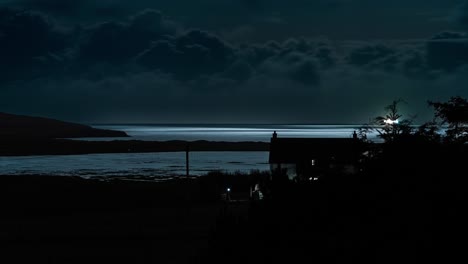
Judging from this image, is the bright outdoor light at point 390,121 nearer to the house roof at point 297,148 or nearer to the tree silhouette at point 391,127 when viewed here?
the tree silhouette at point 391,127

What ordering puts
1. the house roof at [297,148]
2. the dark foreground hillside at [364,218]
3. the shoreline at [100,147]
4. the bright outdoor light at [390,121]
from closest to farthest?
the dark foreground hillside at [364,218], the bright outdoor light at [390,121], the house roof at [297,148], the shoreline at [100,147]

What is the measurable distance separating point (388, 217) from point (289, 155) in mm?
35754

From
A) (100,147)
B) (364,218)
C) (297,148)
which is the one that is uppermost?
(100,147)

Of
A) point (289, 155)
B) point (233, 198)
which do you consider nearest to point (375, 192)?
point (233, 198)

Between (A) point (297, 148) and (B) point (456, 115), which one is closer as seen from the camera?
(B) point (456, 115)

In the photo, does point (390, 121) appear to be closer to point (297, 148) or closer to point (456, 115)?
point (456, 115)

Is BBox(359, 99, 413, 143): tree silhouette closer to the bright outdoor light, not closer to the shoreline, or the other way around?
the bright outdoor light

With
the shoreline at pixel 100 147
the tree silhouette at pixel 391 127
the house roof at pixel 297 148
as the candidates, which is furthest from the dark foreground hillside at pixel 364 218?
the shoreline at pixel 100 147

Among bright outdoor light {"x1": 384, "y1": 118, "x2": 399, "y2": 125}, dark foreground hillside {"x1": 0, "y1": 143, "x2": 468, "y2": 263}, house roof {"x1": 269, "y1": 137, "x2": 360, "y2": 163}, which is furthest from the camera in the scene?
house roof {"x1": 269, "y1": 137, "x2": 360, "y2": 163}

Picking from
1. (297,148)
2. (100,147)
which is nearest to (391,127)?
(297,148)

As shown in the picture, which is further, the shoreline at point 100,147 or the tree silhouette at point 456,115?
the shoreline at point 100,147

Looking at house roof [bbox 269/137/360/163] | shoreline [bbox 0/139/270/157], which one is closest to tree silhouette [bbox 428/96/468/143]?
house roof [bbox 269/137/360/163]

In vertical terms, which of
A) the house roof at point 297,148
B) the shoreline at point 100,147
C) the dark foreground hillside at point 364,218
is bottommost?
the dark foreground hillside at point 364,218

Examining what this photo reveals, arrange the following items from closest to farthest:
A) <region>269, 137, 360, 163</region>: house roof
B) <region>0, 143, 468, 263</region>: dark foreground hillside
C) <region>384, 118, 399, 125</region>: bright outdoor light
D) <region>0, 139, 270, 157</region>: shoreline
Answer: <region>0, 143, 468, 263</region>: dark foreground hillside, <region>384, 118, 399, 125</region>: bright outdoor light, <region>269, 137, 360, 163</region>: house roof, <region>0, 139, 270, 157</region>: shoreline
